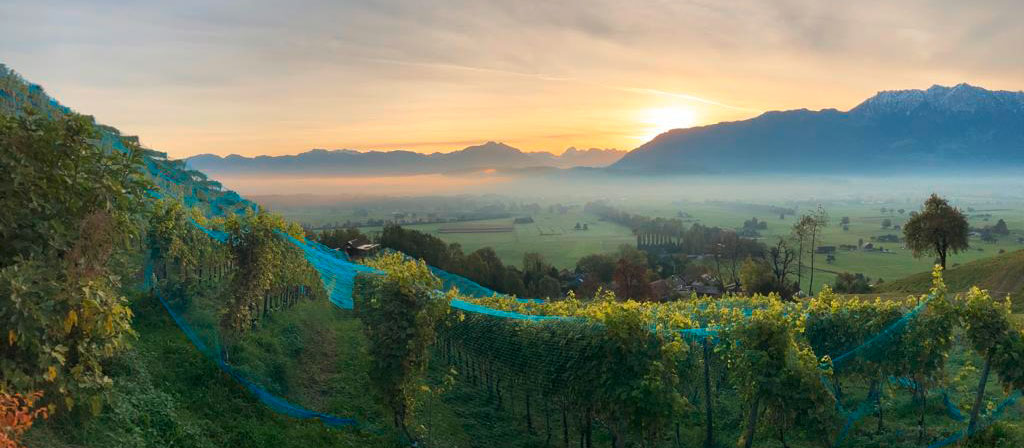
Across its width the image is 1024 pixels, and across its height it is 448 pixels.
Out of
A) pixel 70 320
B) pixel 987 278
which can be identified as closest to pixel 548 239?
pixel 987 278

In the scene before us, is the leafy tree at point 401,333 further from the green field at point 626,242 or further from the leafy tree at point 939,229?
the green field at point 626,242

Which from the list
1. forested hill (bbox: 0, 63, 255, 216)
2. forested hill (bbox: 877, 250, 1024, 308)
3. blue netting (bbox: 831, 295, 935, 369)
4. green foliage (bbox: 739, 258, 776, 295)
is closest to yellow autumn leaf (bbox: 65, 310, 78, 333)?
forested hill (bbox: 0, 63, 255, 216)

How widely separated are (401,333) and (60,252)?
17.6 feet

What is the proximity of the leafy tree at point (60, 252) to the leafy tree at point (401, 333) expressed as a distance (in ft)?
14.4

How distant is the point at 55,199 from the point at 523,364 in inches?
332

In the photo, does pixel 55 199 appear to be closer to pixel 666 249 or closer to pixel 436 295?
pixel 436 295

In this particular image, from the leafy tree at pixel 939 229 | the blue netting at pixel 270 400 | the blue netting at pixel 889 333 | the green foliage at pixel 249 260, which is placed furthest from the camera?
the leafy tree at pixel 939 229

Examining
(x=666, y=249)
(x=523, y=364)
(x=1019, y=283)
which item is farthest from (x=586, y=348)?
(x=666, y=249)

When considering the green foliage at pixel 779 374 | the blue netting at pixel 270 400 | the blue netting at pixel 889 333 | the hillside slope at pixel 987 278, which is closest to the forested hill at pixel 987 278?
the hillside slope at pixel 987 278

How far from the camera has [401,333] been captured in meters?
10.7

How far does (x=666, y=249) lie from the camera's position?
92.7m

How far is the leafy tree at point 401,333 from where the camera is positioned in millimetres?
10703

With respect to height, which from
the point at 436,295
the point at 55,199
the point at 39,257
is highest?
the point at 55,199

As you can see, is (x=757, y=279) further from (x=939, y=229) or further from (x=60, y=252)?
(x=60, y=252)
